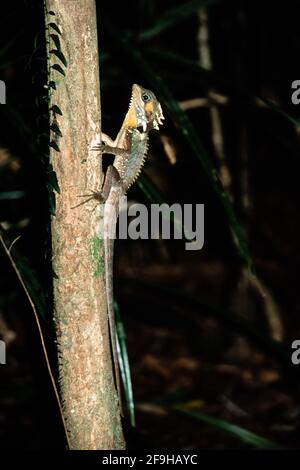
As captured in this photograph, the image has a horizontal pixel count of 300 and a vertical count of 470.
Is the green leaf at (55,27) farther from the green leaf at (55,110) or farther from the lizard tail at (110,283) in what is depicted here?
the lizard tail at (110,283)

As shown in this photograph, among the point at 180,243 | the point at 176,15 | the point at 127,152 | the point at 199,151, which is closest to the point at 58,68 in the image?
the point at 127,152

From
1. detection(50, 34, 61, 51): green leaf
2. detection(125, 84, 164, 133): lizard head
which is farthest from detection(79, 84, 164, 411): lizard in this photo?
detection(50, 34, 61, 51): green leaf

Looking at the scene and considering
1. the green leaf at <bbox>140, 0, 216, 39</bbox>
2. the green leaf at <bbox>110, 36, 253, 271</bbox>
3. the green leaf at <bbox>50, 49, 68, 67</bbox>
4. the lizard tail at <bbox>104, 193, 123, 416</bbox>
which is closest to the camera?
the green leaf at <bbox>50, 49, 68, 67</bbox>

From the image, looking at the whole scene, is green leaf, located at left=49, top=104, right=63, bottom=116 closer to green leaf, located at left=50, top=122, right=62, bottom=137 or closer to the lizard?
green leaf, located at left=50, top=122, right=62, bottom=137

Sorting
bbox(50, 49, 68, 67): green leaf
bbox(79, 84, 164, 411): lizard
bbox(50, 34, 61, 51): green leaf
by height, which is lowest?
bbox(79, 84, 164, 411): lizard

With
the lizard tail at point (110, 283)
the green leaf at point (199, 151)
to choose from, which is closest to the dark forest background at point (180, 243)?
the green leaf at point (199, 151)

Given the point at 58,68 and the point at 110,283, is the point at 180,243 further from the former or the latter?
the point at 58,68

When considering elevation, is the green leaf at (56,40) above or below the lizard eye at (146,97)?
above
